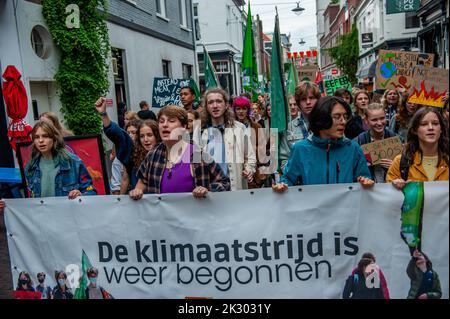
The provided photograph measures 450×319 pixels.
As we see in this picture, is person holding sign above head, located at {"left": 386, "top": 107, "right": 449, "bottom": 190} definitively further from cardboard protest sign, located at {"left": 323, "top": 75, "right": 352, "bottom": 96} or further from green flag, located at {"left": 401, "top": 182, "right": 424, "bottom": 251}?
cardboard protest sign, located at {"left": 323, "top": 75, "right": 352, "bottom": 96}

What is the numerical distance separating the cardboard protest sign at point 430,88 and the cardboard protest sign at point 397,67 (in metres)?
0.94

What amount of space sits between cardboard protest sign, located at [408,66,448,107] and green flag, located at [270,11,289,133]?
158cm

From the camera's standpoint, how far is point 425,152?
3309 millimetres

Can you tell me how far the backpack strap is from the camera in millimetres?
3324

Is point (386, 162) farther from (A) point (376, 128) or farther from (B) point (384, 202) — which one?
(B) point (384, 202)

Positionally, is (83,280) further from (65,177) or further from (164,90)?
A: (164,90)

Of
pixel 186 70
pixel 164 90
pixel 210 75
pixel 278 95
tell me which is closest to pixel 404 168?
pixel 278 95

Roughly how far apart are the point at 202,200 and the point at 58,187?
1.38 meters

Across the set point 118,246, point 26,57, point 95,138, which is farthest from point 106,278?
point 26,57

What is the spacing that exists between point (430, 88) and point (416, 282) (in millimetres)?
3228

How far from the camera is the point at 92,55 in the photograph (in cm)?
1056

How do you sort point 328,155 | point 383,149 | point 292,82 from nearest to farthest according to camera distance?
point 328,155, point 383,149, point 292,82

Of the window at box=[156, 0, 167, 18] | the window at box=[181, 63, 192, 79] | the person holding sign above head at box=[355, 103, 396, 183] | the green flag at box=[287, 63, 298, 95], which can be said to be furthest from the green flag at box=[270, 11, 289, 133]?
the window at box=[181, 63, 192, 79]

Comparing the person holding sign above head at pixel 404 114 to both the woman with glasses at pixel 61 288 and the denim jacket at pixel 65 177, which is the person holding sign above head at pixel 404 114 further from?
the woman with glasses at pixel 61 288
